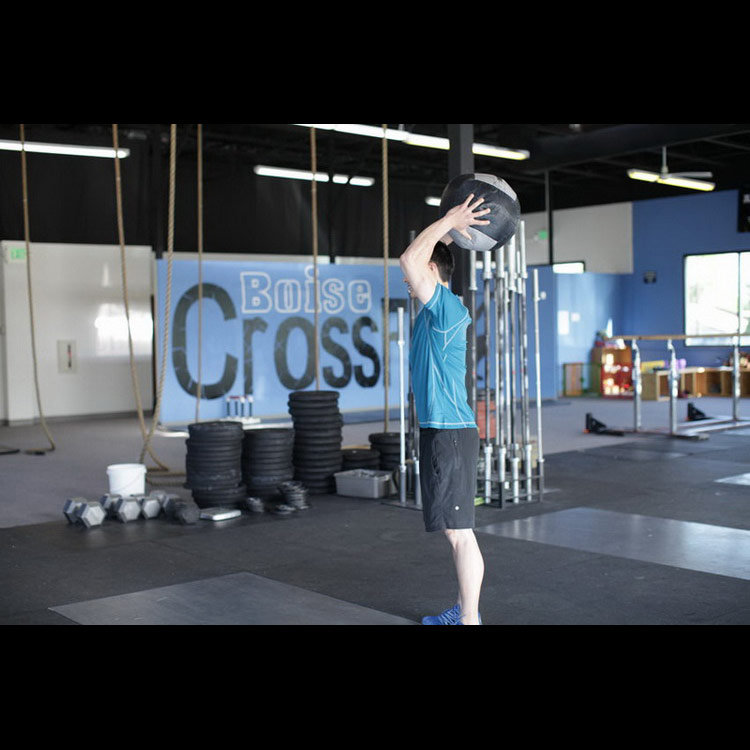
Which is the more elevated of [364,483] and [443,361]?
[443,361]

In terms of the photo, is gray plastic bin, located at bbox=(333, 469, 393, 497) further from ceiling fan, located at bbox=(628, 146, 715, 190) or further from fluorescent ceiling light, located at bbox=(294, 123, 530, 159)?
ceiling fan, located at bbox=(628, 146, 715, 190)

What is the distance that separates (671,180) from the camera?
44.6 feet

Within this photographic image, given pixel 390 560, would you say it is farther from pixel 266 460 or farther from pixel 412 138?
pixel 412 138

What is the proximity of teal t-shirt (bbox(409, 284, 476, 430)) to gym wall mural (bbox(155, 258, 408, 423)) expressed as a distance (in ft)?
24.0

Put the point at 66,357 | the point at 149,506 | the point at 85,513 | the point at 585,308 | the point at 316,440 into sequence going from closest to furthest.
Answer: the point at 85,513 → the point at 149,506 → the point at 316,440 → the point at 66,357 → the point at 585,308

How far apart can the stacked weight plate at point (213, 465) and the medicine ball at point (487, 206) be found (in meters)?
2.64

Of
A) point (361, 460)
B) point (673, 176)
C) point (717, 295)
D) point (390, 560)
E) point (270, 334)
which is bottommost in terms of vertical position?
point (390, 560)

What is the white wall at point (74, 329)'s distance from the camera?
36.8ft

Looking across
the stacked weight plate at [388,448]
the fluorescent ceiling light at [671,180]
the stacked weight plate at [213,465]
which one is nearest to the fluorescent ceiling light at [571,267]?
the fluorescent ceiling light at [671,180]

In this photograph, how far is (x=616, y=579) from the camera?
4.11m

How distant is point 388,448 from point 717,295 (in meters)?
10.3

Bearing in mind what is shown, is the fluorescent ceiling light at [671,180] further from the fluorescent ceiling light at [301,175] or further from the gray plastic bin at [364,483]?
the gray plastic bin at [364,483]

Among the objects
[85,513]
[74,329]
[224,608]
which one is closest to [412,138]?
[74,329]

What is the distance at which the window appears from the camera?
49.2ft
